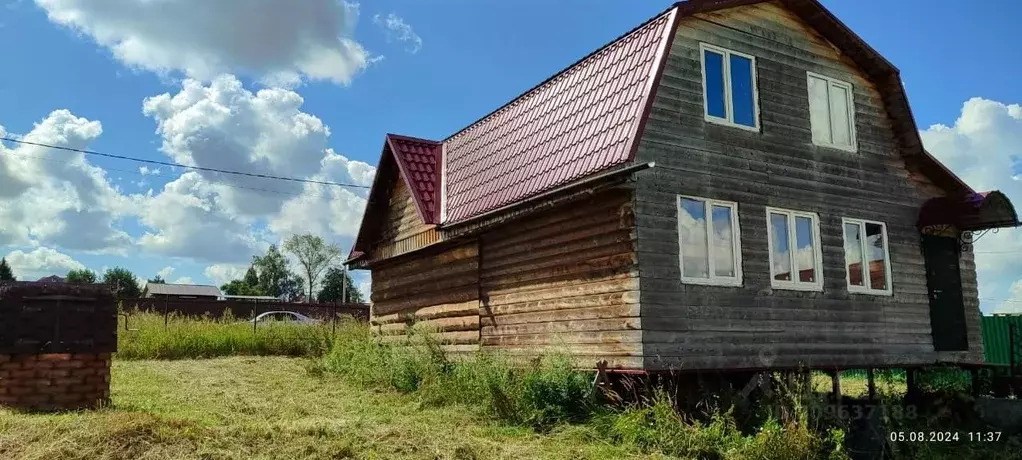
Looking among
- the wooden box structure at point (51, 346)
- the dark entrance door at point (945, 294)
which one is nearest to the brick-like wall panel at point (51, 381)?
the wooden box structure at point (51, 346)

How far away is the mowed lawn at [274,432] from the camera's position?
7.96m

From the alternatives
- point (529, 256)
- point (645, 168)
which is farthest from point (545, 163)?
point (645, 168)

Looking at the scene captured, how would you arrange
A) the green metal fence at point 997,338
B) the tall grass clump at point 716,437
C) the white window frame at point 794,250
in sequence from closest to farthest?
the tall grass clump at point 716,437 < the white window frame at point 794,250 < the green metal fence at point 997,338

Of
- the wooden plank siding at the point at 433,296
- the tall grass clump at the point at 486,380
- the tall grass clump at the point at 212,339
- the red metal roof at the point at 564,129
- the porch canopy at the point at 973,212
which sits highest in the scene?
the red metal roof at the point at 564,129

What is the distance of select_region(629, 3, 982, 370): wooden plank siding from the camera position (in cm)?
1059

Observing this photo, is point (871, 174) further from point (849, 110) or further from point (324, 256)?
point (324, 256)

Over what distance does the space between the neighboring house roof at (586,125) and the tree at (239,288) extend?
84.2 meters

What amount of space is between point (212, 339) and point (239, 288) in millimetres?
78411

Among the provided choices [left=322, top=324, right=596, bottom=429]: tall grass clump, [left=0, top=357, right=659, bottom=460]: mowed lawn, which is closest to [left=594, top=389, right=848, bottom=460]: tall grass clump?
[left=0, top=357, right=659, bottom=460]: mowed lawn

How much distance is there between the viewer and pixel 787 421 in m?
8.63

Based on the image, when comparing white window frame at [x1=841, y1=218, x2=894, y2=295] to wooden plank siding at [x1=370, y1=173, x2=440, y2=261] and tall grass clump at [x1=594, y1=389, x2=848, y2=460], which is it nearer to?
tall grass clump at [x1=594, y1=389, x2=848, y2=460]

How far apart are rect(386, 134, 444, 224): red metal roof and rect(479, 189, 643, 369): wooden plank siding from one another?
1775mm

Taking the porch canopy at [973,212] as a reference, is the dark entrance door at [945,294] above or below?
below
